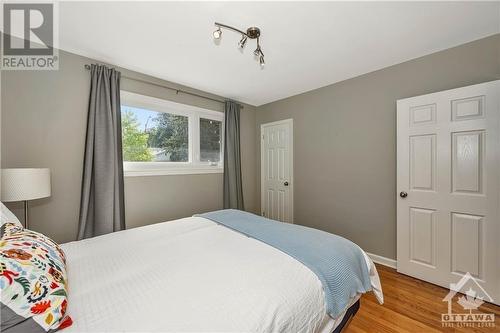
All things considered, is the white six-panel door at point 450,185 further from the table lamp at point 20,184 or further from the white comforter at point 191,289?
the table lamp at point 20,184

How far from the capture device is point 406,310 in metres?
1.76

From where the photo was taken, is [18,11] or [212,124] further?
[212,124]

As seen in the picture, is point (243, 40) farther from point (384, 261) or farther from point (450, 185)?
point (384, 261)

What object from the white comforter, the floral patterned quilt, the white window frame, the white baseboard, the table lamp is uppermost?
the white window frame

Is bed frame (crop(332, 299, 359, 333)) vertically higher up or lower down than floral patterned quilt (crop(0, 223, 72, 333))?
lower down

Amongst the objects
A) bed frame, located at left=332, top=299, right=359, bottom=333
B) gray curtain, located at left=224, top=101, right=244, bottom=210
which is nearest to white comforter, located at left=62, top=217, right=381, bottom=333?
bed frame, located at left=332, top=299, right=359, bottom=333

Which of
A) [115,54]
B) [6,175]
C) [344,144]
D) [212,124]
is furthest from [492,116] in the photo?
[6,175]

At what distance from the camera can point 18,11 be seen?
5.34ft

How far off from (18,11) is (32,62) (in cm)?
51

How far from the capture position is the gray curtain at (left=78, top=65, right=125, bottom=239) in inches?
86.9

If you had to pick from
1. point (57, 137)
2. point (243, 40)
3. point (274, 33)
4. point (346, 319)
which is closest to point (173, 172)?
point (57, 137)

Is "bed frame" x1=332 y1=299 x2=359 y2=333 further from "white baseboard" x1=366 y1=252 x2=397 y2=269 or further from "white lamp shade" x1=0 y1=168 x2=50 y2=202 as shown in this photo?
"white lamp shade" x1=0 y1=168 x2=50 y2=202

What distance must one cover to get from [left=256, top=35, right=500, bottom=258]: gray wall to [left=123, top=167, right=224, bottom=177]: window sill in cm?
137

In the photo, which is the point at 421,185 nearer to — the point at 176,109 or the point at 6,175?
the point at 176,109
